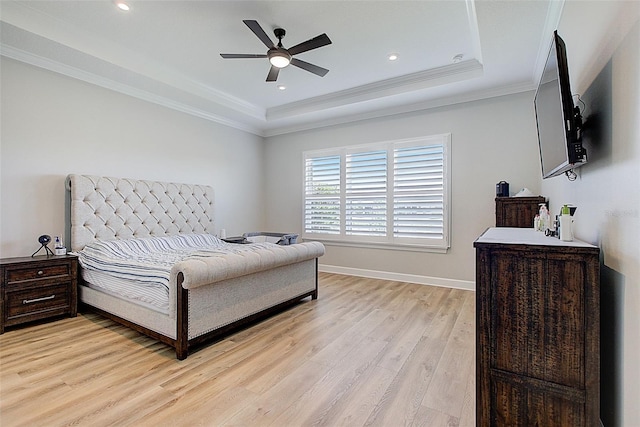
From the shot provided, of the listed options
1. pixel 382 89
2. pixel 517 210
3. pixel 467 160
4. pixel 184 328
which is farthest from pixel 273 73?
pixel 517 210

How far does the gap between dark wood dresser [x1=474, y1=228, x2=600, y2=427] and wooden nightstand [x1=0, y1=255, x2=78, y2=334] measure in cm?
378

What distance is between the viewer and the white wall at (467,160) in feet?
13.2

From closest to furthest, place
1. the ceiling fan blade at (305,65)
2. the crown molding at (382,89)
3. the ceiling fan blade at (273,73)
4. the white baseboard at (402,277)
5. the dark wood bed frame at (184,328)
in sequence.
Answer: the dark wood bed frame at (184,328) < the ceiling fan blade at (305,65) < the ceiling fan blade at (273,73) < the crown molding at (382,89) < the white baseboard at (402,277)

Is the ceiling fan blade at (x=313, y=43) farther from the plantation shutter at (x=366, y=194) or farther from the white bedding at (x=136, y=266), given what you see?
the plantation shutter at (x=366, y=194)

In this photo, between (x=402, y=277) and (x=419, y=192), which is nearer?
(x=419, y=192)

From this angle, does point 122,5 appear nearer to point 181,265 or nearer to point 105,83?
point 105,83

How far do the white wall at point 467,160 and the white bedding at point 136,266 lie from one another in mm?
2718

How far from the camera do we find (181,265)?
2.34 m

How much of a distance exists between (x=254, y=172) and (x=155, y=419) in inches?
193

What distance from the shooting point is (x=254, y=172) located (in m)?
6.15

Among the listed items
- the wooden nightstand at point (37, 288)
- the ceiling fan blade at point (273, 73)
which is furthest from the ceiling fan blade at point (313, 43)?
the wooden nightstand at point (37, 288)

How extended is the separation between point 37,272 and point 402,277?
4.49m

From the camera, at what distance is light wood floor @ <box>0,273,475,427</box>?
1721mm

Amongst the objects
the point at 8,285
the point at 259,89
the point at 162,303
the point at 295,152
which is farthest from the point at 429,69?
the point at 8,285
